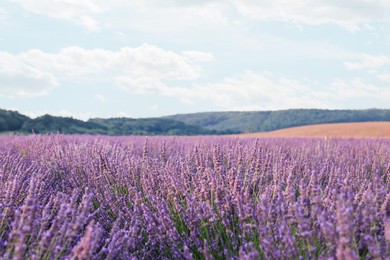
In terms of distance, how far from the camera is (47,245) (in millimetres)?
1855

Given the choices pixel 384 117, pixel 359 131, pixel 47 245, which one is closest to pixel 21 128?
pixel 359 131

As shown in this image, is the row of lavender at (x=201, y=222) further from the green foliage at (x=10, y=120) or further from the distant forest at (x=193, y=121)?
the green foliage at (x=10, y=120)

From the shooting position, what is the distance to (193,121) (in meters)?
68.7

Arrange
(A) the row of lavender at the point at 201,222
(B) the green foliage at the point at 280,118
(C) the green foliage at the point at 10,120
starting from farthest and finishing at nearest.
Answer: (B) the green foliage at the point at 280,118
(C) the green foliage at the point at 10,120
(A) the row of lavender at the point at 201,222

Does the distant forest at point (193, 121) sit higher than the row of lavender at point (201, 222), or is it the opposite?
the distant forest at point (193, 121)

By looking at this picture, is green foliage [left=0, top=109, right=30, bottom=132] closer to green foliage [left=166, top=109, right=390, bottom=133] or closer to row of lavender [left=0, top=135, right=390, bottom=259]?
row of lavender [left=0, top=135, right=390, bottom=259]

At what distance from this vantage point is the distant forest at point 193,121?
74.2 feet

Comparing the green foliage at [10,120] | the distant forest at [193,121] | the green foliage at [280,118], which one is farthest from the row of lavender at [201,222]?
the green foliage at [280,118]

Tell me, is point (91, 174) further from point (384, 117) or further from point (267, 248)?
point (384, 117)

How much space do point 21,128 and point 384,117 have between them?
43646 millimetres

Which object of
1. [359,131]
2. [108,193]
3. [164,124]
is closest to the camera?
[108,193]

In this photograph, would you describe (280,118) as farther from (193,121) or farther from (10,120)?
(10,120)

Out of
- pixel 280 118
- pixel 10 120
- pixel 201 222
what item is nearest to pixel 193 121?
pixel 280 118

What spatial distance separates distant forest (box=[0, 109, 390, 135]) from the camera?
22.6m
